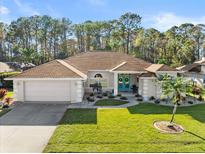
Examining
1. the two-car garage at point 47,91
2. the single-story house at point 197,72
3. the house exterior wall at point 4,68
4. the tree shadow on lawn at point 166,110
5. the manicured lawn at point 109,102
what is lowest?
the tree shadow on lawn at point 166,110

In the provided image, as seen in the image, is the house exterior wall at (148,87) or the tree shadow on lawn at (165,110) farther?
the house exterior wall at (148,87)

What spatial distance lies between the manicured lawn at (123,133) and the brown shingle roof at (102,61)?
10138 mm

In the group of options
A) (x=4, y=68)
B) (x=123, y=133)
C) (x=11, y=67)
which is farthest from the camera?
(x=11, y=67)

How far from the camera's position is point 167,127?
14750mm

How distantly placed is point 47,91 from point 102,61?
1014cm

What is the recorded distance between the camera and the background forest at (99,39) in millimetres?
57634

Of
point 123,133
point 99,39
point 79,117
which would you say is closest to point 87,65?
point 79,117

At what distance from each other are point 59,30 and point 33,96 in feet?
166

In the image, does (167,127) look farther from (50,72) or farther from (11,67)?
(11,67)

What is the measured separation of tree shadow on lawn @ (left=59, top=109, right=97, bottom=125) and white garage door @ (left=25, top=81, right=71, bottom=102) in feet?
11.9

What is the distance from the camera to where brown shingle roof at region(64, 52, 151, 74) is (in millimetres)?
28619

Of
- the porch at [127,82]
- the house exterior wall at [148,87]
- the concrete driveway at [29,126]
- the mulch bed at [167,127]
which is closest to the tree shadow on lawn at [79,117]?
the concrete driveway at [29,126]

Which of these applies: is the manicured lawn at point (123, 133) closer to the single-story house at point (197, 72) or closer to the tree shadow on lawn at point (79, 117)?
the tree shadow on lawn at point (79, 117)

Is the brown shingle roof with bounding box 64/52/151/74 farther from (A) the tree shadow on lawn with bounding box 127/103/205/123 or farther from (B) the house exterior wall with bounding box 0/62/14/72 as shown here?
(B) the house exterior wall with bounding box 0/62/14/72
